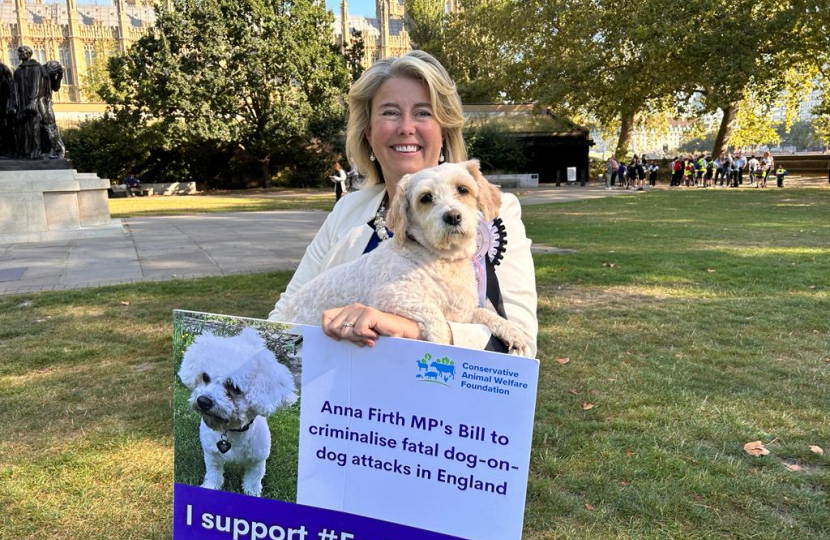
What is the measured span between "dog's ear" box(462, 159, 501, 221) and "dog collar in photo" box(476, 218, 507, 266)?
4 cm

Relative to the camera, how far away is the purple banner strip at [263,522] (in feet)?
5.54

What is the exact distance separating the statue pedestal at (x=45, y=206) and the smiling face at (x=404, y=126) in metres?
13.9

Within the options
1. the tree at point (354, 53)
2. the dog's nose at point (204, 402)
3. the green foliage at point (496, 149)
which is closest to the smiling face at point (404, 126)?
the dog's nose at point (204, 402)

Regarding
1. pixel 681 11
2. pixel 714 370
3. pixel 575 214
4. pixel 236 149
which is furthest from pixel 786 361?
pixel 236 149

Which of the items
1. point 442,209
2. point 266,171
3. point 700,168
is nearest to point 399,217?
point 442,209

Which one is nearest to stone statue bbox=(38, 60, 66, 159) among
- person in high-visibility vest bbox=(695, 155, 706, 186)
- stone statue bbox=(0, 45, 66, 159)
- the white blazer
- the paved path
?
stone statue bbox=(0, 45, 66, 159)

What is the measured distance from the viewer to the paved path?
357 inches

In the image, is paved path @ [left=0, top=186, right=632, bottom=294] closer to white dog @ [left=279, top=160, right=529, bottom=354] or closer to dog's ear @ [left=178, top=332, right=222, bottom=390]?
white dog @ [left=279, top=160, right=529, bottom=354]

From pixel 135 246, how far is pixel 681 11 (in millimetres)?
28940

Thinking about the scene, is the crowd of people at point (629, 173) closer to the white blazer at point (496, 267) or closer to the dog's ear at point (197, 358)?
the white blazer at point (496, 267)

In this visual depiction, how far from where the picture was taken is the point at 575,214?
18422mm

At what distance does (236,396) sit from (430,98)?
1530 millimetres

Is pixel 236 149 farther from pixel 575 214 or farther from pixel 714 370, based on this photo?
pixel 714 370

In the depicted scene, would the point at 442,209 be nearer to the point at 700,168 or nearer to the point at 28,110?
the point at 28,110
